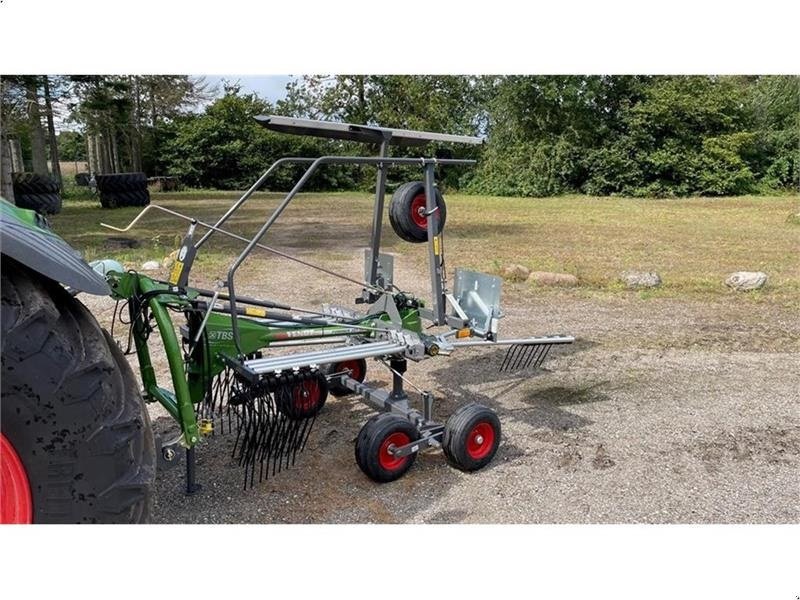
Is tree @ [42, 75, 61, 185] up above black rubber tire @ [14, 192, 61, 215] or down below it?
above

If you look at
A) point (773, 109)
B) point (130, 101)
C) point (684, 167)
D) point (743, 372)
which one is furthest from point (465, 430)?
point (773, 109)

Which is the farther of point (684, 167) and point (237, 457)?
point (684, 167)

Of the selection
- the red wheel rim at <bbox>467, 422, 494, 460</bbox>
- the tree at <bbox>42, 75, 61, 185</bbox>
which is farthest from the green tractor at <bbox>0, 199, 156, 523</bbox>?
the tree at <bbox>42, 75, 61, 185</bbox>

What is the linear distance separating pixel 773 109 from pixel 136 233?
81.2 ft

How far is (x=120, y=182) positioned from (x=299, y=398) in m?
19.4

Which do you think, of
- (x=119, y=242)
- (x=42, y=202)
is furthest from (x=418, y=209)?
(x=42, y=202)

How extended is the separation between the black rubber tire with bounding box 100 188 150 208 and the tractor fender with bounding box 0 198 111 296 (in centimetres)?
2049

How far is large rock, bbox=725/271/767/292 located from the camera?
9180 millimetres

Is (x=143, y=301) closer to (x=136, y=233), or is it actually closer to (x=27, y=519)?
(x=27, y=519)

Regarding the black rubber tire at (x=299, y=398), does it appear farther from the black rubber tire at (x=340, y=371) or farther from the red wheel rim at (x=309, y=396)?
the black rubber tire at (x=340, y=371)

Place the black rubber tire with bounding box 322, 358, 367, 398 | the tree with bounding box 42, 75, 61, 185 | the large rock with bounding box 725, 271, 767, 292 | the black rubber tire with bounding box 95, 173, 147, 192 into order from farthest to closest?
the black rubber tire with bounding box 95, 173, 147, 192, the tree with bounding box 42, 75, 61, 185, the large rock with bounding box 725, 271, 767, 292, the black rubber tire with bounding box 322, 358, 367, 398

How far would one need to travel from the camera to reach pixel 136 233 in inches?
586

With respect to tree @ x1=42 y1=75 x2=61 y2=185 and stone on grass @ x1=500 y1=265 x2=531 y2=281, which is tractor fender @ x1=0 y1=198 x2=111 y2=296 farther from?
tree @ x1=42 y1=75 x2=61 y2=185

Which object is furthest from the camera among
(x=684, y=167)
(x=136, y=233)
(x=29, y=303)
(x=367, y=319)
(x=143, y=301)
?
(x=684, y=167)
